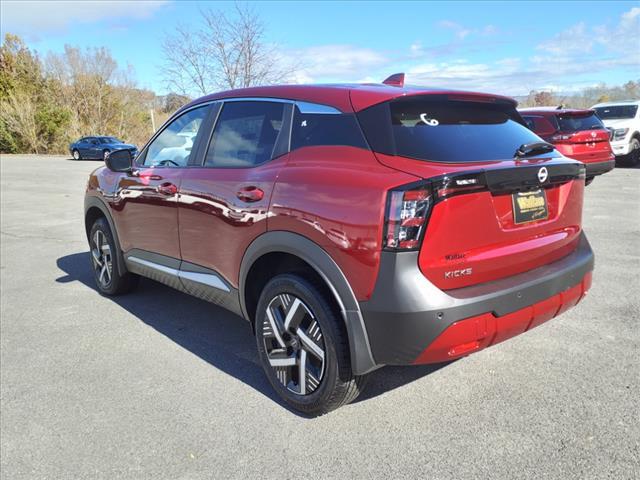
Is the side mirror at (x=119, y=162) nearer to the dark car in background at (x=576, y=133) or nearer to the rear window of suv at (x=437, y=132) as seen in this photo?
Result: the rear window of suv at (x=437, y=132)

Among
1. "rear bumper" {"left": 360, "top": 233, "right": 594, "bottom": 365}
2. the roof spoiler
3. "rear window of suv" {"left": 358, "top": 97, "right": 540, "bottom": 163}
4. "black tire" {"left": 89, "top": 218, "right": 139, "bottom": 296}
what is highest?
the roof spoiler

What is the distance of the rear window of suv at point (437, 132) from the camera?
2604 mm

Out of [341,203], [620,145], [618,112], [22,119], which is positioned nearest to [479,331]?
[341,203]

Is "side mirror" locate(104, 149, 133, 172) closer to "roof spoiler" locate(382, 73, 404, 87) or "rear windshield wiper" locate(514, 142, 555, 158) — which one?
"roof spoiler" locate(382, 73, 404, 87)

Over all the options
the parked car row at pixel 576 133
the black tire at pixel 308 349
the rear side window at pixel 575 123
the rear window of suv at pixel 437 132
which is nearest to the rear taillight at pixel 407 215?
the rear window of suv at pixel 437 132

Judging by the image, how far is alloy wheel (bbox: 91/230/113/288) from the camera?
511cm

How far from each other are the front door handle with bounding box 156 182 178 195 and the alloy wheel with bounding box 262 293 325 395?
134cm

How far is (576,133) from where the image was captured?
33.6ft

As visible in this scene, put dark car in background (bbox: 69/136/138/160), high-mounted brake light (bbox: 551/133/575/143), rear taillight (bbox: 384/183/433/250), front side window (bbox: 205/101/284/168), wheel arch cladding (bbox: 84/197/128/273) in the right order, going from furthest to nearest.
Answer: dark car in background (bbox: 69/136/138/160)
high-mounted brake light (bbox: 551/133/575/143)
wheel arch cladding (bbox: 84/197/128/273)
front side window (bbox: 205/101/284/168)
rear taillight (bbox: 384/183/433/250)

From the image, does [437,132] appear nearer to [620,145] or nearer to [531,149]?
[531,149]

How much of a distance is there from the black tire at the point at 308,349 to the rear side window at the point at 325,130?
0.77 meters

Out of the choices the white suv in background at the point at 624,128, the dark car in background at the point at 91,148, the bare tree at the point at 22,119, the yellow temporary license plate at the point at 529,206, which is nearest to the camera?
the yellow temporary license plate at the point at 529,206

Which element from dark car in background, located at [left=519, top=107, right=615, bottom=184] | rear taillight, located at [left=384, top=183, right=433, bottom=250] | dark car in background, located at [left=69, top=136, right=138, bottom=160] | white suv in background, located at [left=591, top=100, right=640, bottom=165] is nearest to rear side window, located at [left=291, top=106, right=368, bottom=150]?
rear taillight, located at [left=384, top=183, right=433, bottom=250]

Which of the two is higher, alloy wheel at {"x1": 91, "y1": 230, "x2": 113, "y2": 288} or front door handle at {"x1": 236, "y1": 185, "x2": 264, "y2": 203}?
front door handle at {"x1": 236, "y1": 185, "x2": 264, "y2": 203}
